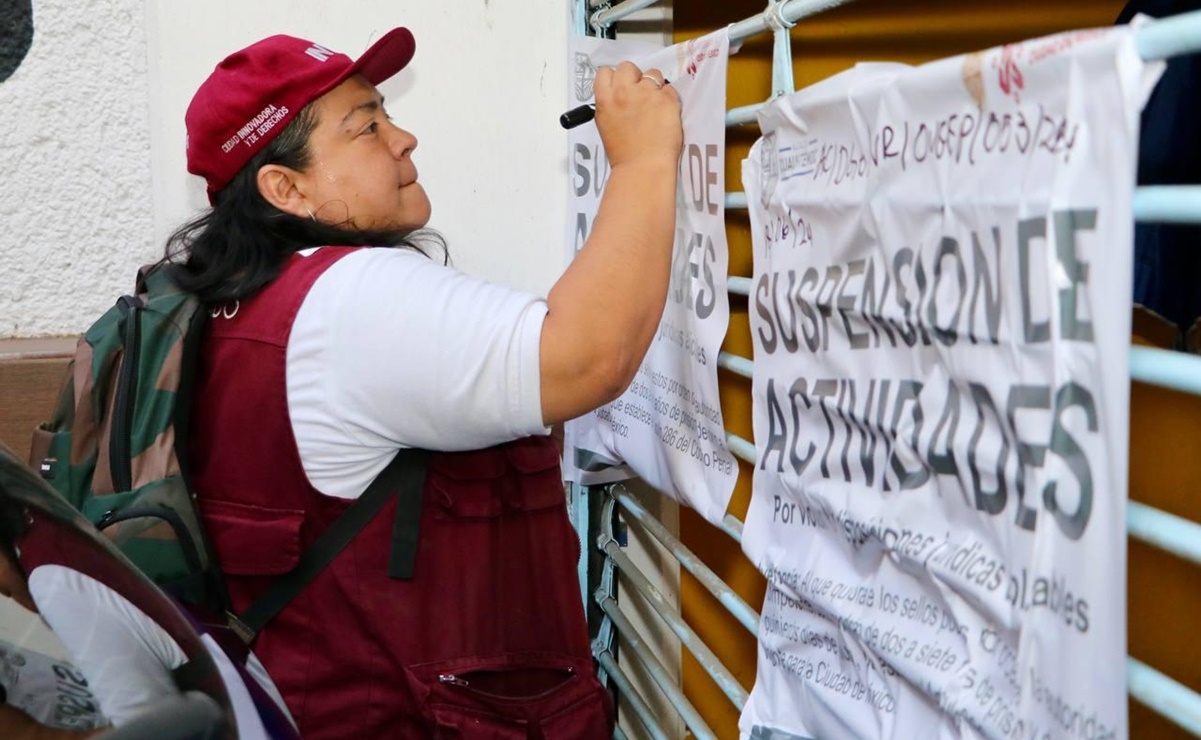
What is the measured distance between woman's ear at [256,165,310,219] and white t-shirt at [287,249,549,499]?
321mm

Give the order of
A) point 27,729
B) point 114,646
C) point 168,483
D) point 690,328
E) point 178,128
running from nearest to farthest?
point 27,729 < point 114,646 < point 168,483 < point 690,328 < point 178,128

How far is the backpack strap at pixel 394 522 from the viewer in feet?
5.70

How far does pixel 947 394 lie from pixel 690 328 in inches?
31.2

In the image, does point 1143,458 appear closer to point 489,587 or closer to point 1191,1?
point 1191,1

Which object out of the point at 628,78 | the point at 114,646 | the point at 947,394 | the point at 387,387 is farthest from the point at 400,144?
the point at 947,394

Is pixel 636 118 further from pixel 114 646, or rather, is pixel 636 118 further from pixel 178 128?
pixel 178 128

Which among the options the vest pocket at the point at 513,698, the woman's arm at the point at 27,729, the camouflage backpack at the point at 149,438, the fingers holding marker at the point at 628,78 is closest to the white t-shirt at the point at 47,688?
the woman's arm at the point at 27,729

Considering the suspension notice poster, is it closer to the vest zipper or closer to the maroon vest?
the maroon vest

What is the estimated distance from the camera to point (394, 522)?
1747mm

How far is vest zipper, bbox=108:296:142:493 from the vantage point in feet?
5.70

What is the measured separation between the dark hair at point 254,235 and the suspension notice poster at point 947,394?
71cm

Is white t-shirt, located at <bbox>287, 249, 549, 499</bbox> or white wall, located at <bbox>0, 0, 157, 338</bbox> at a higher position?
white wall, located at <bbox>0, 0, 157, 338</bbox>

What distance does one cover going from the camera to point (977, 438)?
1.12 m

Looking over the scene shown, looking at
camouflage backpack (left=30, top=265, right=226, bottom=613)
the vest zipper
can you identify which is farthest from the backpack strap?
the vest zipper
